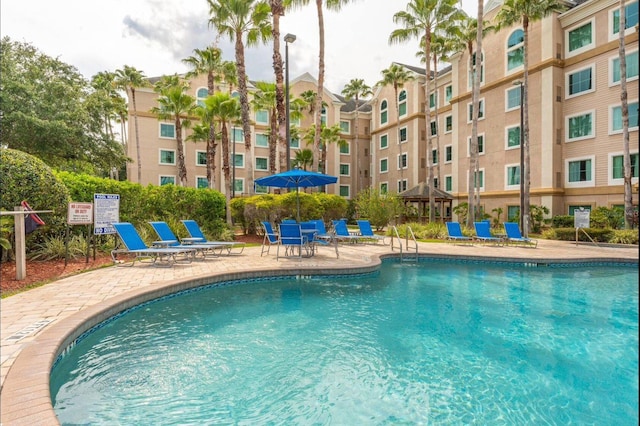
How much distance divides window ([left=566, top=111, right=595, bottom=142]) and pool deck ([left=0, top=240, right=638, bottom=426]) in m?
13.6

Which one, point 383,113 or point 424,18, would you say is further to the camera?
point 383,113

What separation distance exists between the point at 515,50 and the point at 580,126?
7470mm

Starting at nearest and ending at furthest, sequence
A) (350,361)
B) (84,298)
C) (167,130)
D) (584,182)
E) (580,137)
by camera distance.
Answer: (350,361), (84,298), (584,182), (580,137), (167,130)

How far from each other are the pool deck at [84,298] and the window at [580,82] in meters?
15.1

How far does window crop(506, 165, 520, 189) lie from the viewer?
2709cm

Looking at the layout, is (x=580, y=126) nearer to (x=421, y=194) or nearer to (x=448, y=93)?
(x=421, y=194)

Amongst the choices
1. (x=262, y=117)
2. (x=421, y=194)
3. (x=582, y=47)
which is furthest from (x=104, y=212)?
(x=262, y=117)

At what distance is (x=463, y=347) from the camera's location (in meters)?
5.77

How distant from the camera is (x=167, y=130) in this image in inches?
1446

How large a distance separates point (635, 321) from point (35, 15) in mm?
12295

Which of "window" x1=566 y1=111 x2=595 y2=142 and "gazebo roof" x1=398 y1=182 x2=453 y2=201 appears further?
"gazebo roof" x1=398 y1=182 x2=453 y2=201

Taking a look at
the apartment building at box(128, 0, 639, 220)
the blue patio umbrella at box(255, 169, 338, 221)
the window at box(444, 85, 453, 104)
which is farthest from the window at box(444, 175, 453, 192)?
the blue patio umbrella at box(255, 169, 338, 221)

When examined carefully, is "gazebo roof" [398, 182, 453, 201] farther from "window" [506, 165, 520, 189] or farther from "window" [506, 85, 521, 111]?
"window" [506, 85, 521, 111]

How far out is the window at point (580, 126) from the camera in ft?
77.0
